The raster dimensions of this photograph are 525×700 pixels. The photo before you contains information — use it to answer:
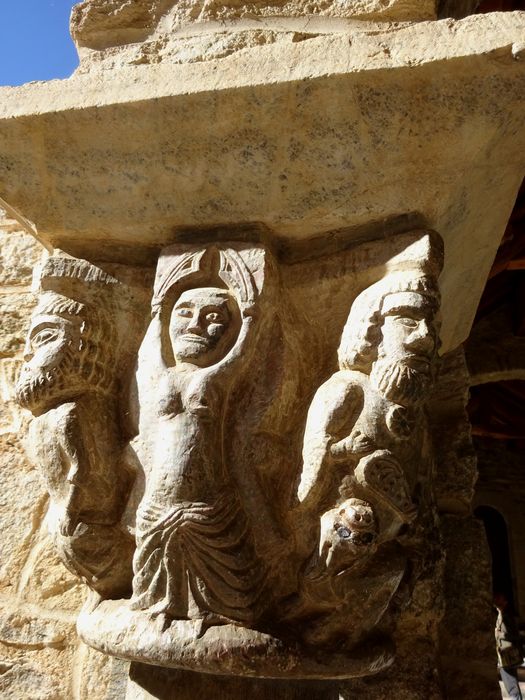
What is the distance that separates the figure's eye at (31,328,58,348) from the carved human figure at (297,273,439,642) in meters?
0.48

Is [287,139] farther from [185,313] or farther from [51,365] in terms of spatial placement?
[51,365]

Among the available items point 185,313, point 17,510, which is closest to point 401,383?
point 185,313

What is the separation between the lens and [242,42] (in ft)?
3.71

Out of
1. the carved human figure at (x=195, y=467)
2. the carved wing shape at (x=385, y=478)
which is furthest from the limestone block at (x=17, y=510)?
the carved wing shape at (x=385, y=478)

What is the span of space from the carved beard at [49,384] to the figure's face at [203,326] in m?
0.19

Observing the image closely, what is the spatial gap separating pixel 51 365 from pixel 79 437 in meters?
0.13

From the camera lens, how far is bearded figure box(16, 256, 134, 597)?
101 cm

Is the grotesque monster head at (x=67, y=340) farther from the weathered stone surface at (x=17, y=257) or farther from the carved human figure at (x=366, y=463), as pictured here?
the weathered stone surface at (x=17, y=257)

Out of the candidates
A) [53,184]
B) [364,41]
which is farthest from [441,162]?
[53,184]

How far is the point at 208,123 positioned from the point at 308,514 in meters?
0.65

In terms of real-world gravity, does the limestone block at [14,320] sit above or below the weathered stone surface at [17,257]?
below

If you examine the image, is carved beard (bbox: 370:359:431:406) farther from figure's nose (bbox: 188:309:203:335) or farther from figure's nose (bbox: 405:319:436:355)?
figure's nose (bbox: 188:309:203:335)

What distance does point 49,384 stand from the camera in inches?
40.6

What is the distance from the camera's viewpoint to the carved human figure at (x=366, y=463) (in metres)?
0.90
